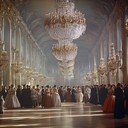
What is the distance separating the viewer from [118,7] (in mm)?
26766

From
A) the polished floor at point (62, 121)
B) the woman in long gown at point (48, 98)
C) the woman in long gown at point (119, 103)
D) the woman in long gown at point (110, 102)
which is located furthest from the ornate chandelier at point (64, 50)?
the woman in long gown at point (119, 103)

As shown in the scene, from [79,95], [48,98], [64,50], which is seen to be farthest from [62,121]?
[79,95]

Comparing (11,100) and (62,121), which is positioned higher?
(11,100)

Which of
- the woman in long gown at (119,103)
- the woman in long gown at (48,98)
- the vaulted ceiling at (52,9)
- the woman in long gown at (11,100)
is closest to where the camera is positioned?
the woman in long gown at (119,103)

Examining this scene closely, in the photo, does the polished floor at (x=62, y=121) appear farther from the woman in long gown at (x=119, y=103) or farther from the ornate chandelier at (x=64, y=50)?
the ornate chandelier at (x=64, y=50)

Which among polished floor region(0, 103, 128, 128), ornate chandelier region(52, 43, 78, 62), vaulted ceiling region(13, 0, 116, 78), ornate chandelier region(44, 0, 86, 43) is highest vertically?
vaulted ceiling region(13, 0, 116, 78)

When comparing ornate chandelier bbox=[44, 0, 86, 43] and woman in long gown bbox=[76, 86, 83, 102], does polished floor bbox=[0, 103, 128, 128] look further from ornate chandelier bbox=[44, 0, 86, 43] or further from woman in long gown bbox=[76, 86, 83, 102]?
woman in long gown bbox=[76, 86, 83, 102]

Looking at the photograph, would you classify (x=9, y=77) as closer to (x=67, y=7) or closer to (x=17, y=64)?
(x=17, y=64)

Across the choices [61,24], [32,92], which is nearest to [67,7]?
[61,24]

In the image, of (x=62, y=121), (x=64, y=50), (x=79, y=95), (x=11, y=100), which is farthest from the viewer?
(x=79, y=95)

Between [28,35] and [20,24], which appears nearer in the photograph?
[20,24]

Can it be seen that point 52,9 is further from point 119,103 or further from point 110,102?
point 119,103

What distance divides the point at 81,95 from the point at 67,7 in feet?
54.0

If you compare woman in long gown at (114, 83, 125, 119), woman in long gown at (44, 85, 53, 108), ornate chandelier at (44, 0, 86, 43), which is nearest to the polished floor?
woman in long gown at (114, 83, 125, 119)
